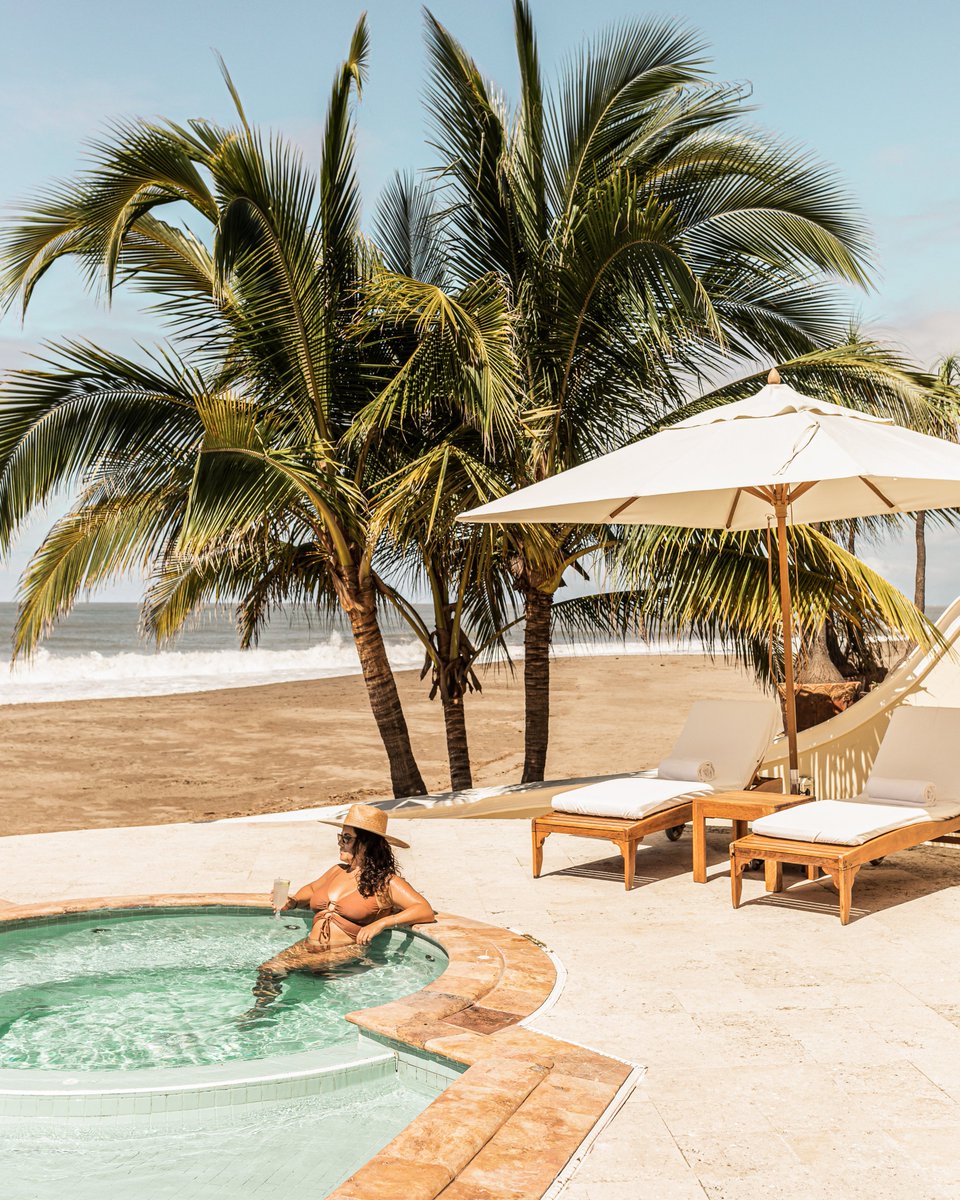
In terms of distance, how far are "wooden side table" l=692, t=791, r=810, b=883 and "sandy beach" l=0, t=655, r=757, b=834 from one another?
8556mm

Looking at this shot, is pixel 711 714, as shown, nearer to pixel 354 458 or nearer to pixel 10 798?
pixel 354 458

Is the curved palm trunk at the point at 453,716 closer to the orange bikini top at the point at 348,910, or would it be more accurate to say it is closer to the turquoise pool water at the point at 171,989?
the turquoise pool water at the point at 171,989

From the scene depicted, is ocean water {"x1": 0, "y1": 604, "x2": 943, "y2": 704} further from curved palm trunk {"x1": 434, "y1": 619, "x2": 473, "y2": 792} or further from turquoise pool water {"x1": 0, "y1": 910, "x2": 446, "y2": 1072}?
turquoise pool water {"x1": 0, "y1": 910, "x2": 446, "y2": 1072}

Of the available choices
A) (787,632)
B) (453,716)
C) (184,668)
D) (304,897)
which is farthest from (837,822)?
(184,668)

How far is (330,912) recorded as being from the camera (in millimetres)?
5145

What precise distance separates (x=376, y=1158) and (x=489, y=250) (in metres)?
8.94

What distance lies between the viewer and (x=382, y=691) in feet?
34.2

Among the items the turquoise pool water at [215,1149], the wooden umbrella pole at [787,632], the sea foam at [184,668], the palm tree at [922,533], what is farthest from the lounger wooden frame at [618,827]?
the sea foam at [184,668]

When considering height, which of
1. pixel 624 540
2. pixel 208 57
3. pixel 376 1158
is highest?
pixel 208 57

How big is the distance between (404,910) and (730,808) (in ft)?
6.41

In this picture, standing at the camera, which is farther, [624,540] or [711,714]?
[624,540]

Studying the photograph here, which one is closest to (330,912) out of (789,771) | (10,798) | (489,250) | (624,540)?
(789,771)

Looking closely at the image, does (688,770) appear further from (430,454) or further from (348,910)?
(430,454)

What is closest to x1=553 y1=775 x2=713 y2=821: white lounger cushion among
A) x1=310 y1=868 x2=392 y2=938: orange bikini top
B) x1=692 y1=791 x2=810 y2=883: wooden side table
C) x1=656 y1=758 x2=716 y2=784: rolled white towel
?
x1=692 y1=791 x2=810 y2=883: wooden side table
